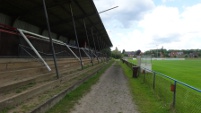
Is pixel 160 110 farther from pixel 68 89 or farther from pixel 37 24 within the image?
pixel 37 24

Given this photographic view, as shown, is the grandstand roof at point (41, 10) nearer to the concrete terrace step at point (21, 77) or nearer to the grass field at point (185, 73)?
the concrete terrace step at point (21, 77)

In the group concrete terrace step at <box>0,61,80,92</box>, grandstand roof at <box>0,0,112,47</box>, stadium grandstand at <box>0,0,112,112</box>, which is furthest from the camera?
grandstand roof at <box>0,0,112,47</box>

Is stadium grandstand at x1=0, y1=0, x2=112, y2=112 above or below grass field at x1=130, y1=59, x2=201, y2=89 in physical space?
above

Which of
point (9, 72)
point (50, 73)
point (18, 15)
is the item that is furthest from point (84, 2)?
point (9, 72)

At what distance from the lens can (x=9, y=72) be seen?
7.23 meters

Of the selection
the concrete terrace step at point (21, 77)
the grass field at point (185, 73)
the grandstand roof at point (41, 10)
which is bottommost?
the grass field at point (185, 73)

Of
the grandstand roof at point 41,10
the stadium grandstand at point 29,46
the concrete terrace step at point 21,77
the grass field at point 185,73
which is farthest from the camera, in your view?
the grass field at point 185,73

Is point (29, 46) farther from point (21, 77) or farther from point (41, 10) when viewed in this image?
point (41, 10)

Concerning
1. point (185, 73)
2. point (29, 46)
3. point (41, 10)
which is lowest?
point (185, 73)

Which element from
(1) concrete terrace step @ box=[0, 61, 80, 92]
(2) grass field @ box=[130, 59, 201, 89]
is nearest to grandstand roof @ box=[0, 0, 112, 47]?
(1) concrete terrace step @ box=[0, 61, 80, 92]

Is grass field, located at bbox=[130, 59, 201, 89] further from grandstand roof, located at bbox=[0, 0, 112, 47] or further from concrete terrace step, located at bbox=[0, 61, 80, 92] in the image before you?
grandstand roof, located at bbox=[0, 0, 112, 47]

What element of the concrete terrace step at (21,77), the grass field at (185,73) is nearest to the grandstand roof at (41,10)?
the concrete terrace step at (21,77)

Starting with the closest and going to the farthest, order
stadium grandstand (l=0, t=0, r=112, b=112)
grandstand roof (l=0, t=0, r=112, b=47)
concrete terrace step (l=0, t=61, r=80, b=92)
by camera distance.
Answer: concrete terrace step (l=0, t=61, r=80, b=92) → stadium grandstand (l=0, t=0, r=112, b=112) → grandstand roof (l=0, t=0, r=112, b=47)

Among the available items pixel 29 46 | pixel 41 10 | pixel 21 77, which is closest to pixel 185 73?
pixel 41 10
